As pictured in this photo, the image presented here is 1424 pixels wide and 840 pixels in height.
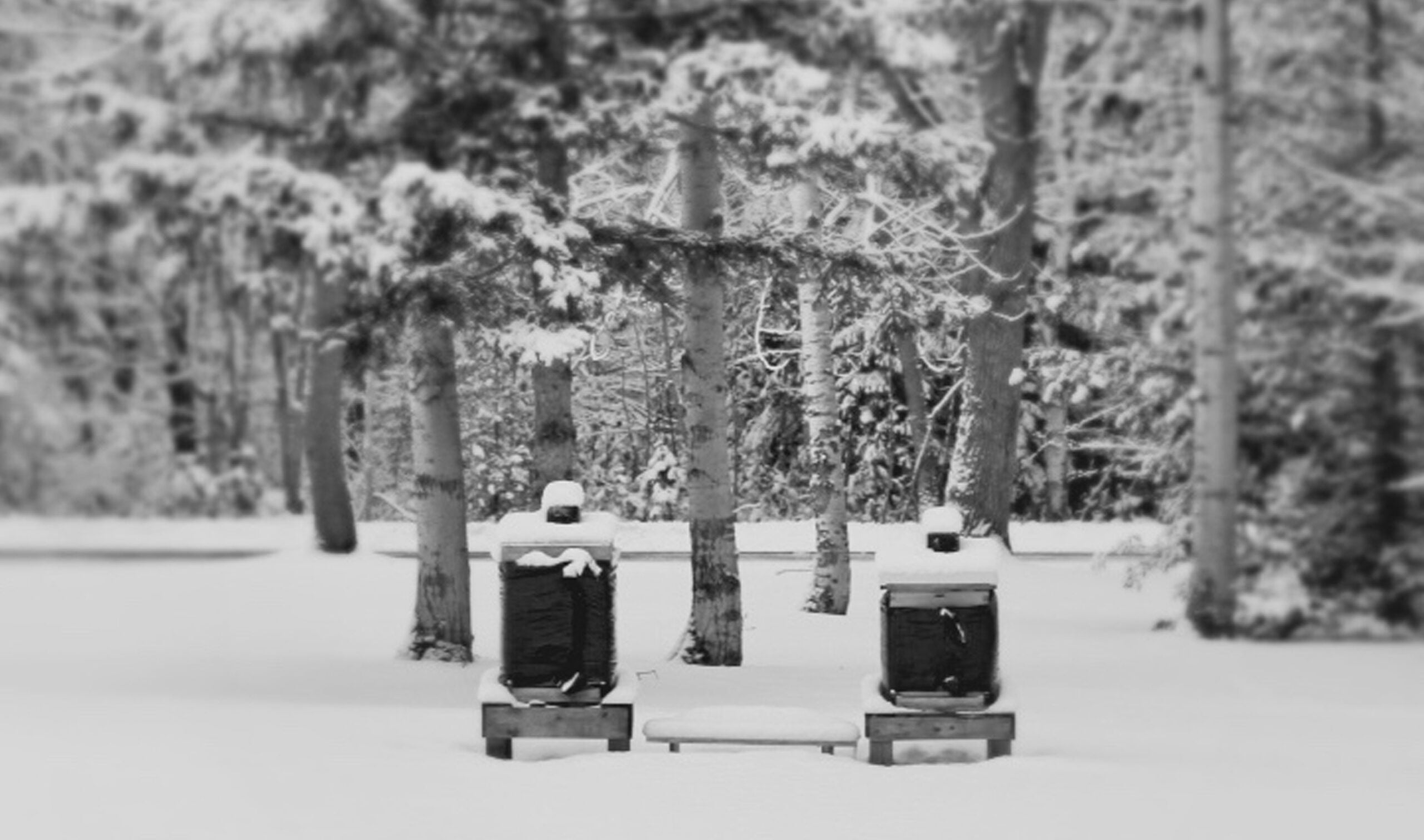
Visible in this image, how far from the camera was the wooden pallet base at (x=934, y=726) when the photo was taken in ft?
22.7

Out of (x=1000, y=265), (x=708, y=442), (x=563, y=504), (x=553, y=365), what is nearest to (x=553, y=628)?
(x=563, y=504)

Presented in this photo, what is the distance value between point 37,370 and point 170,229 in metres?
0.96

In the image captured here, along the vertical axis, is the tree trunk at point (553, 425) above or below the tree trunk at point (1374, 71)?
below

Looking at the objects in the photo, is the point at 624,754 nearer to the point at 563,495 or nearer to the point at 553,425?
the point at 563,495

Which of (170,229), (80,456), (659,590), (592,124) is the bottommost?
(659,590)

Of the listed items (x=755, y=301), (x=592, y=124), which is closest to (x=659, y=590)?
(x=755, y=301)

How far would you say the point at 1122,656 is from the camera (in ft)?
34.3

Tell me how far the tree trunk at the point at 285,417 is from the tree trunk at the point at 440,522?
2.61ft

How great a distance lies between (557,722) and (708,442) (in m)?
3.73

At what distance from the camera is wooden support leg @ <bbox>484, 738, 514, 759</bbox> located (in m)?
6.98

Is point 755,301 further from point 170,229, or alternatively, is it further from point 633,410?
point 170,229

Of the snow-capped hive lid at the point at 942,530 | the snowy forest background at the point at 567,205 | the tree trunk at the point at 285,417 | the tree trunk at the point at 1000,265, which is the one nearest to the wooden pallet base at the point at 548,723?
the snow-capped hive lid at the point at 942,530

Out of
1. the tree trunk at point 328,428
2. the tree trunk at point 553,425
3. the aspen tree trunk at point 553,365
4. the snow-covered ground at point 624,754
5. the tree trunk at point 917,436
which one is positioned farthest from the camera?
the tree trunk at point 917,436

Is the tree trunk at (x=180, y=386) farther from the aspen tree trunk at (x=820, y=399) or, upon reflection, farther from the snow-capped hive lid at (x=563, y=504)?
the aspen tree trunk at (x=820, y=399)
